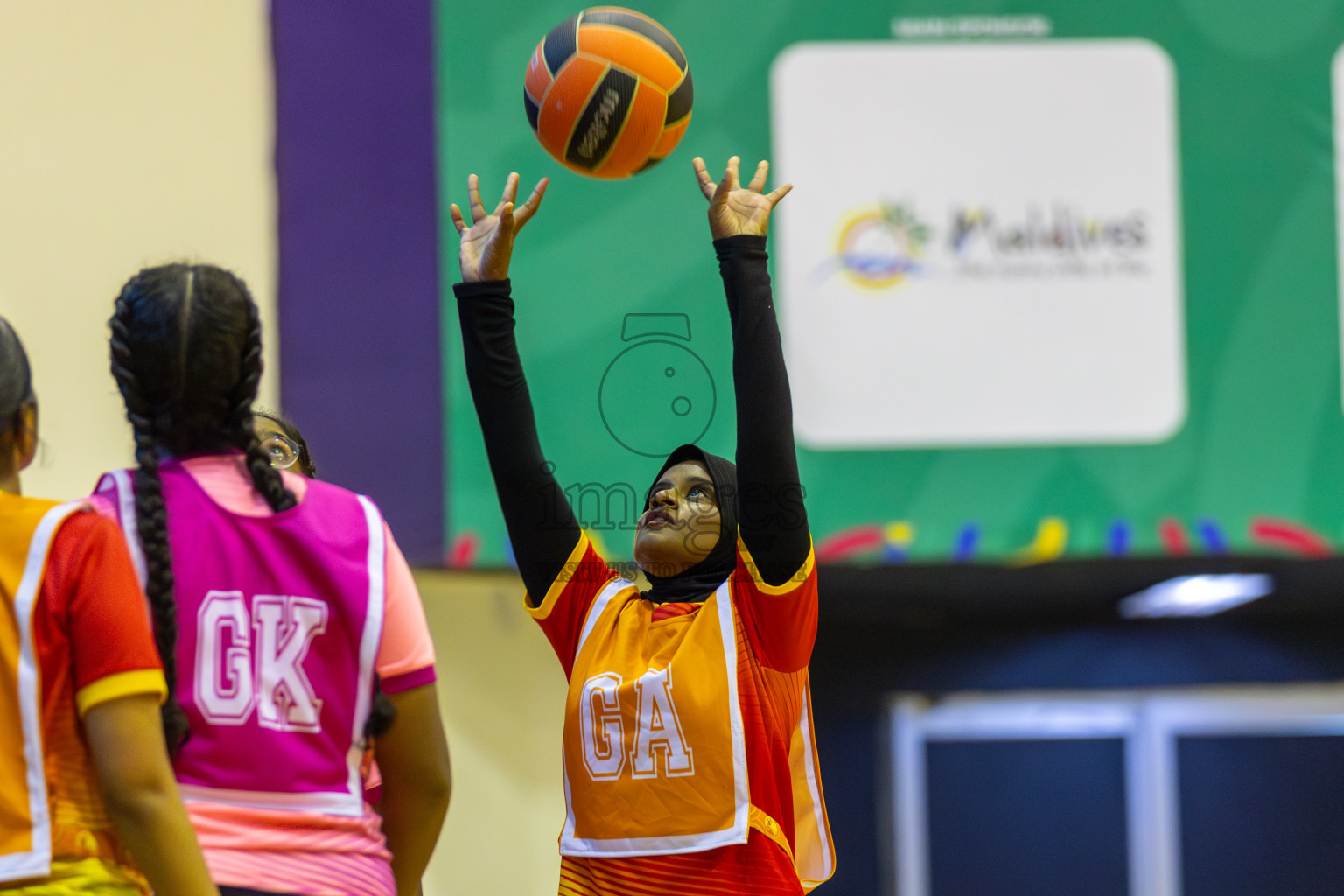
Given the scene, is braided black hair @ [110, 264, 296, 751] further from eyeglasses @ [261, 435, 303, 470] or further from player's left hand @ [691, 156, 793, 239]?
eyeglasses @ [261, 435, 303, 470]

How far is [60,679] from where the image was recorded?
135 centimetres

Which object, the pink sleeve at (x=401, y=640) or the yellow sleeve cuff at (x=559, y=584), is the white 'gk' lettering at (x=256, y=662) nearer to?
the pink sleeve at (x=401, y=640)

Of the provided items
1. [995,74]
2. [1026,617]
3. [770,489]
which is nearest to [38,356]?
[770,489]

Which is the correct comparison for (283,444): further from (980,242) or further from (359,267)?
(980,242)

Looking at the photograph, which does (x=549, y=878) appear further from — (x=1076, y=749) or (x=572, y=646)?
(x=1076, y=749)

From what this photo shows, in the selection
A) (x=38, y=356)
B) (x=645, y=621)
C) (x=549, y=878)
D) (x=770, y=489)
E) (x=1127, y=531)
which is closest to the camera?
(x=770, y=489)

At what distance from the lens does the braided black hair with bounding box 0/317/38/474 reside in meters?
1.44

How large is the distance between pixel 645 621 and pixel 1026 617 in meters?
4.43

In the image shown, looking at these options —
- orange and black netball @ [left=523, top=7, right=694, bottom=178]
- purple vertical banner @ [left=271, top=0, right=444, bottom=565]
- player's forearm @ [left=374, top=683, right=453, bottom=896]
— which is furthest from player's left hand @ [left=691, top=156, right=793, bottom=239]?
→ purple vertical banner @ [left=271, top=0, right=444, bottom=565]

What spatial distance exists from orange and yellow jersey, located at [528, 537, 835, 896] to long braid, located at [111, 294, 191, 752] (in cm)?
87

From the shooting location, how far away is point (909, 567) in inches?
197

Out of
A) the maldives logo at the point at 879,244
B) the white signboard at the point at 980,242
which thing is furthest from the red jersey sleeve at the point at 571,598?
the maldives logo at the point at 879,244


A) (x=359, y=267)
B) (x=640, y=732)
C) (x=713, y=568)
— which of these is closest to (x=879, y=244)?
(x=359, y=267)

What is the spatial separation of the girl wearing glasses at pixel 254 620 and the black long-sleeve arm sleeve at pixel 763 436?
664 mm
